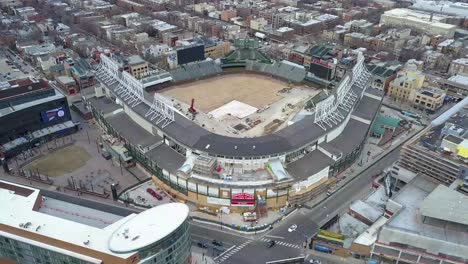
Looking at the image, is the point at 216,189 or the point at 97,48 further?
the point at 97,48

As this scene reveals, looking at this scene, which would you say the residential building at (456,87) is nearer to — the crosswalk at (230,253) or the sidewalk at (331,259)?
the sidewalk at (331,259)

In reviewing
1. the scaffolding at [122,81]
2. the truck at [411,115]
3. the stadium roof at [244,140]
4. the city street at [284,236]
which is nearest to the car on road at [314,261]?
the city street at [284,236]

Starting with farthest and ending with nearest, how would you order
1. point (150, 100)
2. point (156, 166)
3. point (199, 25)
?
point (199, 25)
point (150, 100)
point (156, 166)

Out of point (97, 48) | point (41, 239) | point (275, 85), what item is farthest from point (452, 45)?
point (41, 239)

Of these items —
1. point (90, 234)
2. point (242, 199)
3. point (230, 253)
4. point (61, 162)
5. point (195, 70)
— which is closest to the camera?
point (90, 234)

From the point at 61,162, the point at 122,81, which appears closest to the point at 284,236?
the point at 61,162

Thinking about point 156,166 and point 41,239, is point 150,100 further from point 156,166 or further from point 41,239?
point 41,239

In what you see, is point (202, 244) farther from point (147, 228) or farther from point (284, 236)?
point (147, 228)
